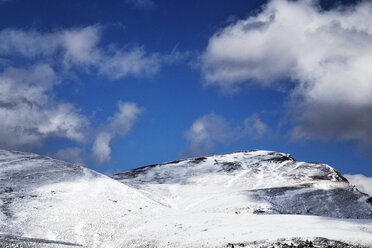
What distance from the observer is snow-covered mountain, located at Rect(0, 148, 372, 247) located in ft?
84.0

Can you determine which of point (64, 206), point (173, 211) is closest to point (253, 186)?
point (173, 211)

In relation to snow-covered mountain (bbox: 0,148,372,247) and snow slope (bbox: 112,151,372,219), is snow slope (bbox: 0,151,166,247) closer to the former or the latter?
snow-covered mountain (bbox: 0,148,372,247)

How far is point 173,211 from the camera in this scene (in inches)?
1686

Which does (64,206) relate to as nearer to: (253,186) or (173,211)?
(173,211)

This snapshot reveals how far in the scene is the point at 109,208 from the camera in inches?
1634

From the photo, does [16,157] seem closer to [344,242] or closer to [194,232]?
[194,232]

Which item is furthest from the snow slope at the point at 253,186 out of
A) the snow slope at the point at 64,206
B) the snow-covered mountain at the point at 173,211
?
the snow slope at the point at 64,206

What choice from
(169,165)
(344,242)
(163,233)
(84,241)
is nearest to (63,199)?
(84,241)

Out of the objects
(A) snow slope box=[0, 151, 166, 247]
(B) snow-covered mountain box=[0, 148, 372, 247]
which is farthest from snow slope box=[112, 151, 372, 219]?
(A) snow slope box=[0, 151, 166, 247]

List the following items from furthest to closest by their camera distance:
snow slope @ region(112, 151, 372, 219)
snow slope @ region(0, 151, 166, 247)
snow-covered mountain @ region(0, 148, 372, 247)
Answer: snow slope @ region(112, 151, 372, 219)
snow slope @ region(0, 151, 166, 247)
snow-covered mountain @ region(0, 148, 372, 247)

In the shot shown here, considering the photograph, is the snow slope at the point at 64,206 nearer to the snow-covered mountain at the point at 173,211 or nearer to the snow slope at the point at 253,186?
the snow-covered mountain at the point at 173,211

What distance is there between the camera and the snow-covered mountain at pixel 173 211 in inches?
1008

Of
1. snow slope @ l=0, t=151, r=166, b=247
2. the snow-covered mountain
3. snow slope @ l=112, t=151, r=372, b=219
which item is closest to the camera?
the snow-covered mountain

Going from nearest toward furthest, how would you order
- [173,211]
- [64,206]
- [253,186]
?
[64,206] < [173,211] < [253,186]
